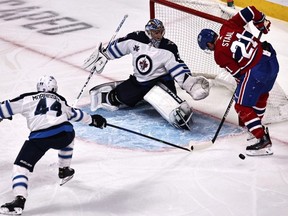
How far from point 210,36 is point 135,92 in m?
0.69

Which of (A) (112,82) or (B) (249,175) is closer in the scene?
(B) (249,175)

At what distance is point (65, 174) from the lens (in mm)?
3236

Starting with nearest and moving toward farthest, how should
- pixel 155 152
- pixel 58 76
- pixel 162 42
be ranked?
Answer: pixel 155 152 → pixel 162 42 → pixel 58 76

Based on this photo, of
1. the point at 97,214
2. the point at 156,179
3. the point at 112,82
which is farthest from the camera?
the point at 112,82

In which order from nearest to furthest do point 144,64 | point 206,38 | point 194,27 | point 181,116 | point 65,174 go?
1. point 65,174
2. point 206,38
3. point 181,116
4. point 144,64
5. point 194,27

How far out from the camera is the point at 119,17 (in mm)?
5918

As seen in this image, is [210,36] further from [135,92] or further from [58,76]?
[58,76]

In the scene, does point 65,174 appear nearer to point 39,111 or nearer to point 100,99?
point 39,111

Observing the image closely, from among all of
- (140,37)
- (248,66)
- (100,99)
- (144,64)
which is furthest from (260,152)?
(100,99)

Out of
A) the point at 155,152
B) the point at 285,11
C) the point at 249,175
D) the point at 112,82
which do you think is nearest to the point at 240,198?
the point at 249,175

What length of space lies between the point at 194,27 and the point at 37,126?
1.78 m

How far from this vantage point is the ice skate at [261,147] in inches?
140

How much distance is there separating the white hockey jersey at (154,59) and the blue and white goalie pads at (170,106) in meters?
0.09

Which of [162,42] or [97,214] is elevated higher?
[162,42]
